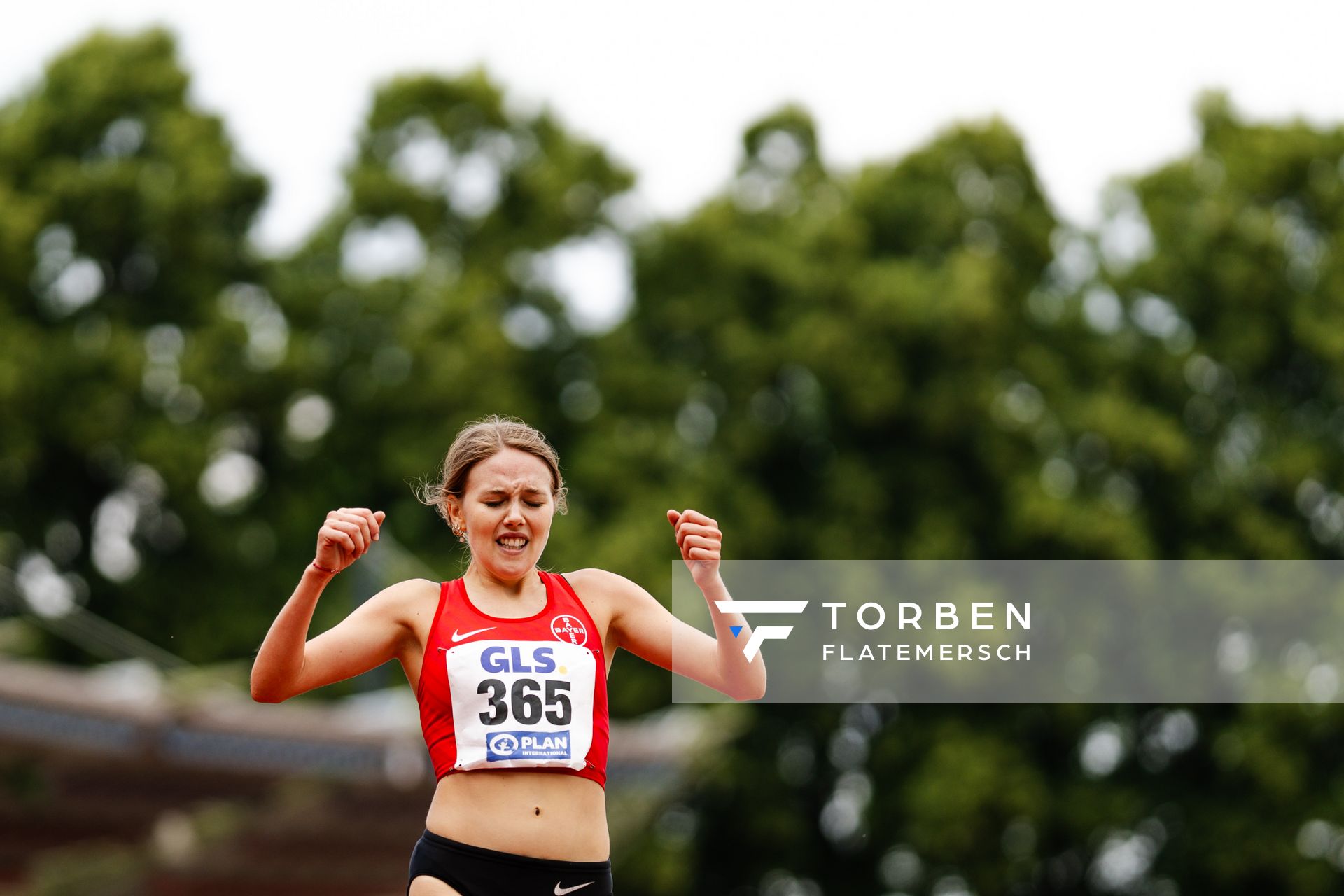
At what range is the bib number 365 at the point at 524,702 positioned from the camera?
13.6ft

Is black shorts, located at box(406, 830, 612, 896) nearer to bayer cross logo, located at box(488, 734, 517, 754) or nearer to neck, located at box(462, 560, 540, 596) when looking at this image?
bayer cross logo, located at box(488, 734, 517, 754)

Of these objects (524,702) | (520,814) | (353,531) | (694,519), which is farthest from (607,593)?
(353,531)

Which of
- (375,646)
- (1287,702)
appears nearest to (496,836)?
(375,646)

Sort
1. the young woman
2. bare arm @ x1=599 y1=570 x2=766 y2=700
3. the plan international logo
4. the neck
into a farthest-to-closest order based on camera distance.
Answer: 1. the plan international logo
2. bare arm @ x1=599 y1=570 x2=766 y2=700
3. the neck
4. the young woman

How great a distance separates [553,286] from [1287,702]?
1183 centimetres

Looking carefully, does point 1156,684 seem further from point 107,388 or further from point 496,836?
point 496,836

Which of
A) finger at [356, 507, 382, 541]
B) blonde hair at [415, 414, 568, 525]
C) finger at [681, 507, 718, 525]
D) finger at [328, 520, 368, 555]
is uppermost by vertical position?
blonde hair at [415, 414, 568, 525]

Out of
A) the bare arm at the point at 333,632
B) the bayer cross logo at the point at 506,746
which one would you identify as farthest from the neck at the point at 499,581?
the bayer cross logo at the point at 506,746

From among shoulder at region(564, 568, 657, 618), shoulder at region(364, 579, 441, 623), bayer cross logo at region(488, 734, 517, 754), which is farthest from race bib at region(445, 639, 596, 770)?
shoulder at region(564, 568, 657, 618)

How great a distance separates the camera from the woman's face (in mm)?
4324

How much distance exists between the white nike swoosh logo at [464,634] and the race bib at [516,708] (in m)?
0.03

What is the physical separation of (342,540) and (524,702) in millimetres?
544

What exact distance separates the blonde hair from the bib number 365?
0.45 metres
